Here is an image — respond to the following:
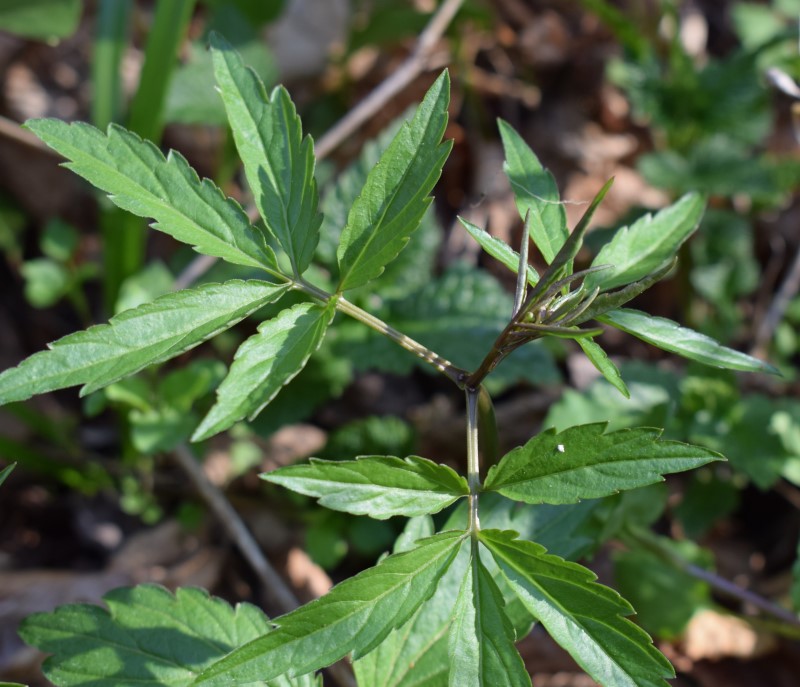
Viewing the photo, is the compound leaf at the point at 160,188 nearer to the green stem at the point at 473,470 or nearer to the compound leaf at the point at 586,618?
the green stem at the point at 473,470

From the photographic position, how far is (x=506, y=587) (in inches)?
46.9

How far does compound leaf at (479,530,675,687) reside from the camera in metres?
0.91

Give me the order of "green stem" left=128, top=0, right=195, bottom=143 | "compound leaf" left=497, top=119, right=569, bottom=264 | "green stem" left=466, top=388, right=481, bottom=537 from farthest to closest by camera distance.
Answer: "green stem" left=128, top=0, right=195, bottom=143, "compound leaf" left=497, top=119, right=569, bottom=264, "green stem" left=466, top=388, right=481, bottom=537

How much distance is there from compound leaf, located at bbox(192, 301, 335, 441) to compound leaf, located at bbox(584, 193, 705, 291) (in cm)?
40

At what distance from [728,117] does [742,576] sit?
1.44 m

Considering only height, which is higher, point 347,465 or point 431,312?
point 347,465

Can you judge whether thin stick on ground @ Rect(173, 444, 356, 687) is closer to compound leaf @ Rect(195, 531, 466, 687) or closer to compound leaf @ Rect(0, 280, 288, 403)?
compound leaf @ Rect(195, 531, 466, 687)

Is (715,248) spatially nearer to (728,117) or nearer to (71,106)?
(728,117)

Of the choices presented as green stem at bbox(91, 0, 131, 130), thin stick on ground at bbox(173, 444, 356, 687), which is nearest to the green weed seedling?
thin stick on ground at bbox(173, 444, 356, 687)

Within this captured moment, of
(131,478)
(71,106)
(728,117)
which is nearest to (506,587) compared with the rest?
(131,478)

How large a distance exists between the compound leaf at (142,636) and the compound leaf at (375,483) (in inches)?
12.6

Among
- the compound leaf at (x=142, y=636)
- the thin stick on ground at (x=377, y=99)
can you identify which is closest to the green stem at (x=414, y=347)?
the compound leaf at (x=142, y=636)

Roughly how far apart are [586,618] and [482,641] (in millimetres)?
129

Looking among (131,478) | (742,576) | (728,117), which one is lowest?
(742,576)
